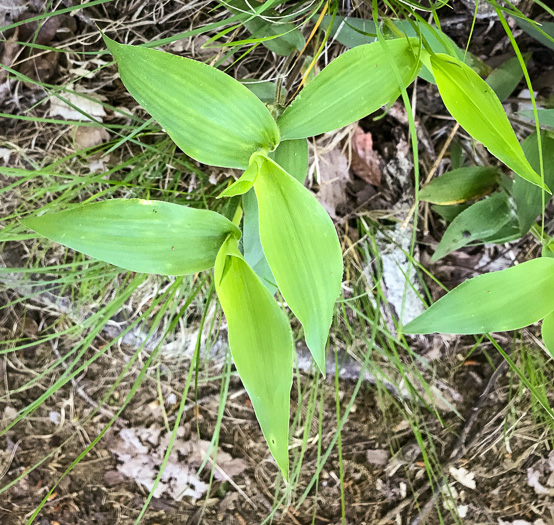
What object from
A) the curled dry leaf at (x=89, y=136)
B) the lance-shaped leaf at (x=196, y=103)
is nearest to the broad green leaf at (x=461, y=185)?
the lance-shaped leaf at (x=196, y=103)

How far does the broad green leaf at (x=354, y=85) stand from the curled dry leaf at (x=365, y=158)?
0.39 m

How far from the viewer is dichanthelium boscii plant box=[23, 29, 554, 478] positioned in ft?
1.20

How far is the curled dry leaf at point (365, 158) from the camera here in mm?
793

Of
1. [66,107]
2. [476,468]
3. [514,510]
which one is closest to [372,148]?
[66,107]

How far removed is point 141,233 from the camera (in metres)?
0.39

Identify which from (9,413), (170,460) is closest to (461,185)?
(170,460)

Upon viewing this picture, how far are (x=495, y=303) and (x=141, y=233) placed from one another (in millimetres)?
335

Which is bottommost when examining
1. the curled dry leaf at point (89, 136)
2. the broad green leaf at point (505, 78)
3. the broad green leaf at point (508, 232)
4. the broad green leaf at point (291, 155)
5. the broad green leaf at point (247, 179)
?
the broad green leaf at point (508, 232)

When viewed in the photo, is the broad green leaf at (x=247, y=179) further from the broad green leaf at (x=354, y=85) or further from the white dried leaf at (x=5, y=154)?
the white dried leaf at (x=5, y=154)

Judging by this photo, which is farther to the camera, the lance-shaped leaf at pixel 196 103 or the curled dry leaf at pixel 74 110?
the curled dry leaf at pixel 74 110

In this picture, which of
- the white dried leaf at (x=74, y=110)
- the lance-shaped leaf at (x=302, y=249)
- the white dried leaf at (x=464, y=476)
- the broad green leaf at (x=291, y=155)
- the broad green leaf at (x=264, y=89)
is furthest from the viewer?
the white dried leaf at (x=464, y=476)

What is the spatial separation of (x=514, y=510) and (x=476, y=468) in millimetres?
126

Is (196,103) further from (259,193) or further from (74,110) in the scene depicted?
(74,110)

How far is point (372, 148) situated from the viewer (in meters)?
0.80
